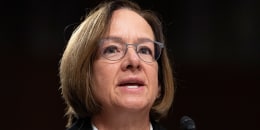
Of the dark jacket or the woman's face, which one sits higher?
the woman's face

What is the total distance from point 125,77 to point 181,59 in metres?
1.95

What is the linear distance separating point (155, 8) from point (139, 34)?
1835mm

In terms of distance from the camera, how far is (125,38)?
1.48 metres

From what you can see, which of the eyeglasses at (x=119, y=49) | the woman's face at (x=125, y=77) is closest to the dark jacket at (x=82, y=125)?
the woman's face at (x=125, y=77)

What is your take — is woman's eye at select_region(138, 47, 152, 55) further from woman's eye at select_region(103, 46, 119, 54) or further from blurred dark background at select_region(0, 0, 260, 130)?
blurred dark background at select_region(0, 0, 260, 130)

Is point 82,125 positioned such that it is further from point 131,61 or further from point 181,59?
point 181,59

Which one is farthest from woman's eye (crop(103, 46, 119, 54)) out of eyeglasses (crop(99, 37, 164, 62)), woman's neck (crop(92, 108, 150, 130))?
woman's neck (crop(92, 108, 150, 130))

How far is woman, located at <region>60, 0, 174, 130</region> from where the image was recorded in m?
1.45

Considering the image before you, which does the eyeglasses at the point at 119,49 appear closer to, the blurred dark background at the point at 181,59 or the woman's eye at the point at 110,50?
the woman's eye at the point at 110,50

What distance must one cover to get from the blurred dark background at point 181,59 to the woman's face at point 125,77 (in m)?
1.73

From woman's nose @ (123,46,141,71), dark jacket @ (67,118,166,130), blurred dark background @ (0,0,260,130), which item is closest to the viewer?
woman's nose @ (123,46,141,71)

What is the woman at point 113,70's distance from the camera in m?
1.45

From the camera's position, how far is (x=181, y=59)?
335 centimetres

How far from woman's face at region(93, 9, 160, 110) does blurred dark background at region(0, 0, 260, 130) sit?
1.73 metres
